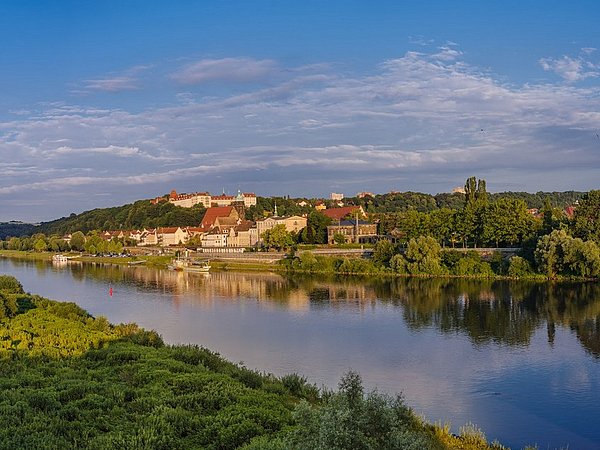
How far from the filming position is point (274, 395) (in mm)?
13406

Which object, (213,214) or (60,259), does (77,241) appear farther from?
(213,214)

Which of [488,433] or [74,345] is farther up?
[74,345]

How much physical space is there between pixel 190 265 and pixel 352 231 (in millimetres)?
22036

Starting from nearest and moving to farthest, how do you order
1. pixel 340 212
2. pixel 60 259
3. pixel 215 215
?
pixel 60 259 → pixel 340 212 → pixel 215 215

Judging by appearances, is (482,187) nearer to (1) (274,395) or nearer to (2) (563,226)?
(2) (563,226)

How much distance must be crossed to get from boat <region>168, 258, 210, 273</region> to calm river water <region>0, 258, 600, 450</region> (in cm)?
1504

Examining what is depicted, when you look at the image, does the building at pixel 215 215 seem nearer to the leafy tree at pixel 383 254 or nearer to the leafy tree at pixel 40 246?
the leafy tree at pixel 40 246

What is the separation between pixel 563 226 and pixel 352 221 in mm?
35571

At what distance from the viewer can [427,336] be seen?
24875 millimetres

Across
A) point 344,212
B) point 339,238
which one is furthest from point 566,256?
point 344,212

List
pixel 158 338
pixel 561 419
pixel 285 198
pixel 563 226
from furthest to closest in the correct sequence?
pixel 285 198
pixel 563 226
pixel 158 338
pixel 561 419

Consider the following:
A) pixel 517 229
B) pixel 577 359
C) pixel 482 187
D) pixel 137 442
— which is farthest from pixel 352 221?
pixel 137 442

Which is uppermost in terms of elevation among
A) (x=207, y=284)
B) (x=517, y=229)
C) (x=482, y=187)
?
(x=482, y=187)

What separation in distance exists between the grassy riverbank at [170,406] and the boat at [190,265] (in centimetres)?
4388
